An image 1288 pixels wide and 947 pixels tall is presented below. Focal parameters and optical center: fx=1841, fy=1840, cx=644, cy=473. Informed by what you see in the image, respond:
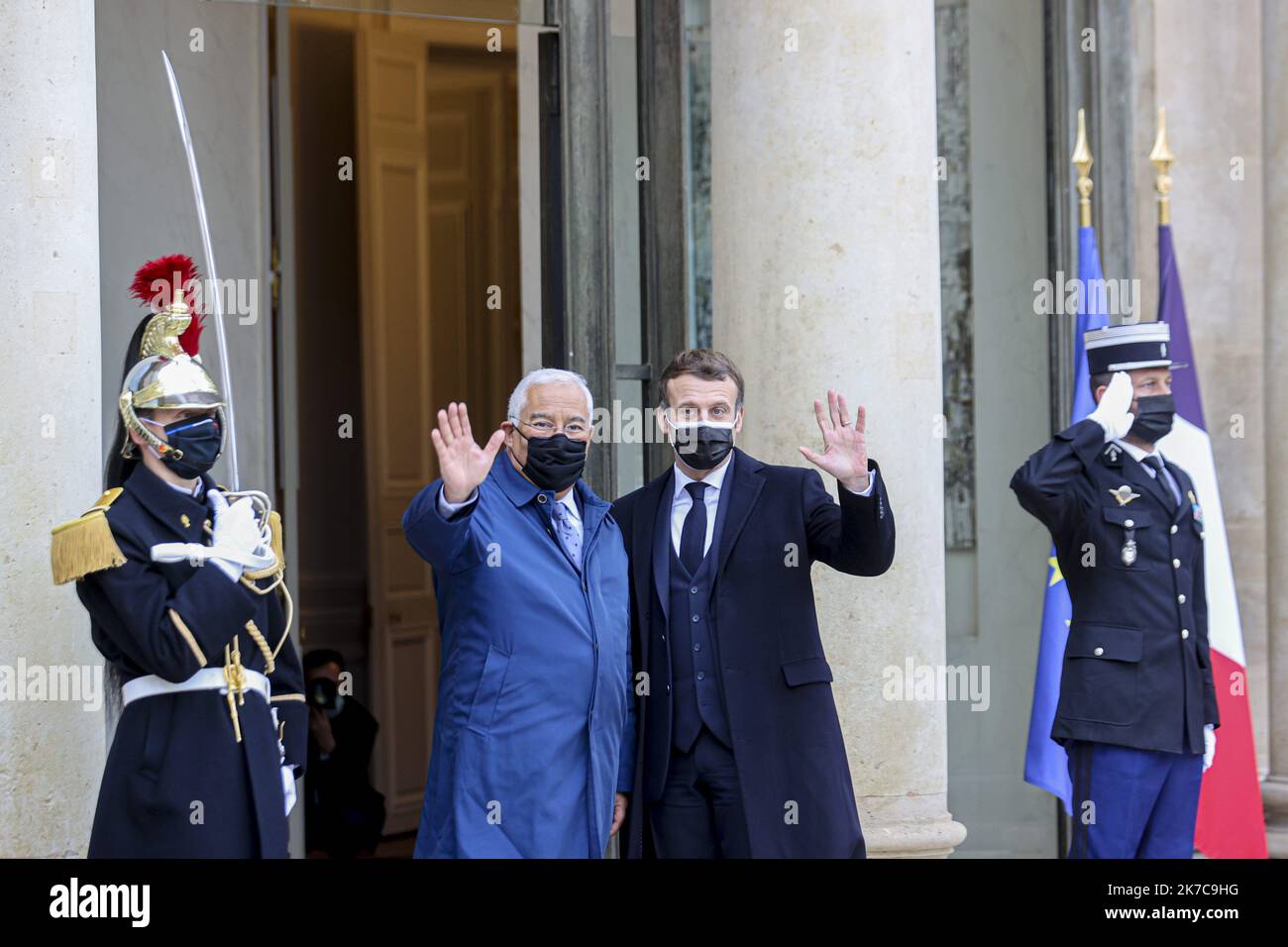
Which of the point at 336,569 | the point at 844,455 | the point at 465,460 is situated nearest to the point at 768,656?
the point at 844,455

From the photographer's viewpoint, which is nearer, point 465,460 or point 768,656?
point 465,460

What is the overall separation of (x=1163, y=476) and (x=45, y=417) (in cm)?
346

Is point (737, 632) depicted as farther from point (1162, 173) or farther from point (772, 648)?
point (1162, 173)

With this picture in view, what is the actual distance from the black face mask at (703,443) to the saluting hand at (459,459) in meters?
0.62

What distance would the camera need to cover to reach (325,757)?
7688mm

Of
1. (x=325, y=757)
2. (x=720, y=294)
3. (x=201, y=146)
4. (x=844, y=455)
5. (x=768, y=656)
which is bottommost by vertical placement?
(x=325, y=757)

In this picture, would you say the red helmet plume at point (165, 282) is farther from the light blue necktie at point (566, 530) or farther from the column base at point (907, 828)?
the column base at point (907, 828)

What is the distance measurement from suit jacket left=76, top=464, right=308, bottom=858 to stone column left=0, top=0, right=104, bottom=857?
1.78ft

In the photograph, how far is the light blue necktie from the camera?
4.70 metres

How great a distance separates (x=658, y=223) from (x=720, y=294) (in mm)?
1315

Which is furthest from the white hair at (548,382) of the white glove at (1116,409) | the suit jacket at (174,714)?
the white glove at (1116,409)

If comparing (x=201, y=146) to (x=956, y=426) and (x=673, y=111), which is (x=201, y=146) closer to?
(x=673, y=111)

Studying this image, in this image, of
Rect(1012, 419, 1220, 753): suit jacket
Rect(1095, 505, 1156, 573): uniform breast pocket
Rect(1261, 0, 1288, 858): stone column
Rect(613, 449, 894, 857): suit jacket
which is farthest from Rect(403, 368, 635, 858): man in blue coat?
Rect(1261, 0, 1288, 858): stone column

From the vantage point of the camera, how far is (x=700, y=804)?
15.4 feet
